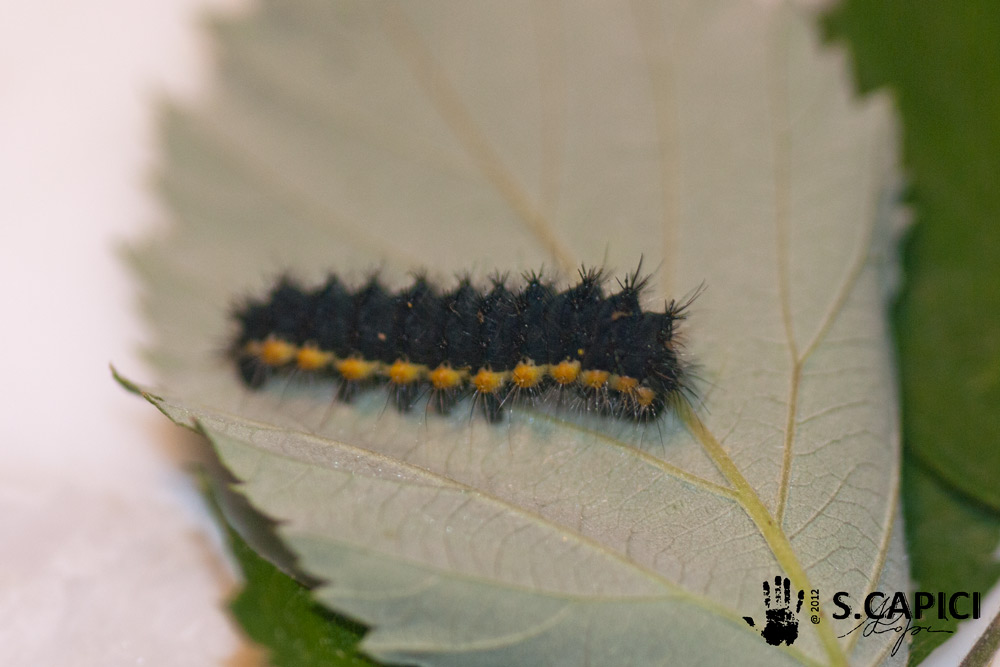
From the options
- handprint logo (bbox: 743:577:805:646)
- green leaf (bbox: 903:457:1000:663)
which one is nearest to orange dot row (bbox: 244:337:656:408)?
handprint logo (bbox: 743:577:805:646)

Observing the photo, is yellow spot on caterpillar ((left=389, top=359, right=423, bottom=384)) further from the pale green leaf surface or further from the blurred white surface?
the blurred white surface

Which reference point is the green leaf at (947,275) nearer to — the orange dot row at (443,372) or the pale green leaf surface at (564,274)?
the pale green leaf surface at (564,274)

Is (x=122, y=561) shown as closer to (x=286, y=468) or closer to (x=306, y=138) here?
(x=286, y=468)

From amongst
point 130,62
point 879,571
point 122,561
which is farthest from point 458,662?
point 130,62

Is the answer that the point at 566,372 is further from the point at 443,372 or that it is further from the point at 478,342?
the point at 443,372

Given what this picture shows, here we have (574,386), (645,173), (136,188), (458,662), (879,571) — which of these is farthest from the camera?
(136,188)

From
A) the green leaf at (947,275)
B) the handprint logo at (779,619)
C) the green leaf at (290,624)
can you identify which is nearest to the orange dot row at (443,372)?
the handprint logo at (779,619)
